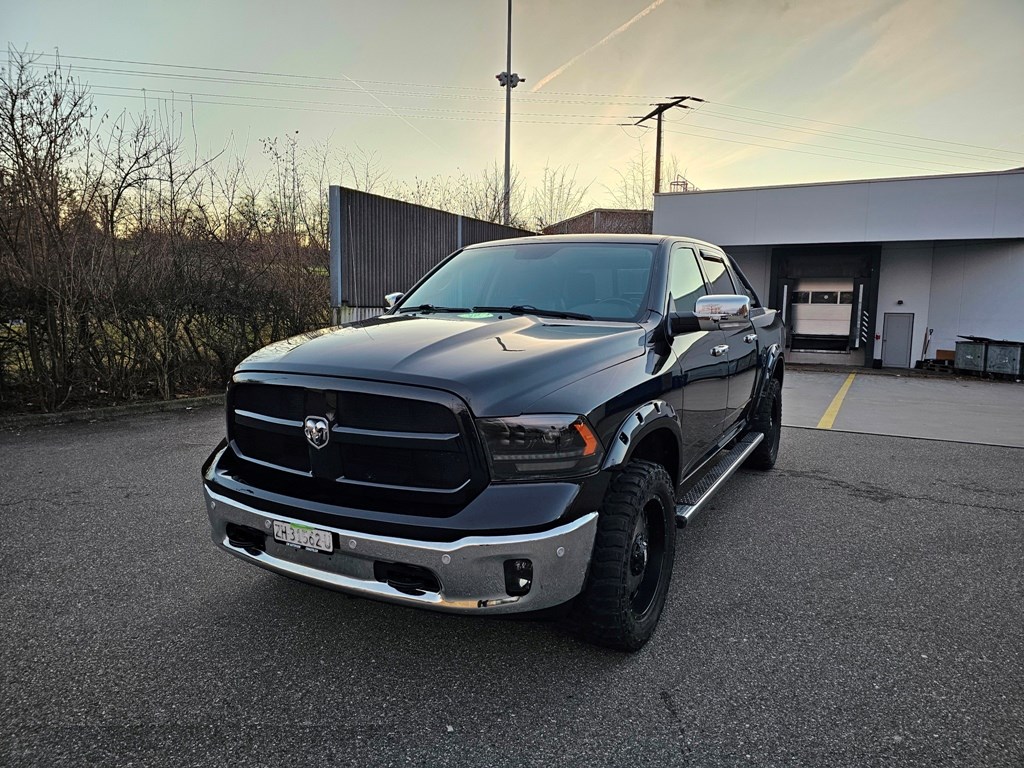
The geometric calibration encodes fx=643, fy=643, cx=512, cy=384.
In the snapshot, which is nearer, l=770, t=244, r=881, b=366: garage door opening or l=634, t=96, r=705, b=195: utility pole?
l=770, t=244, r=881, b=366: garage door opening

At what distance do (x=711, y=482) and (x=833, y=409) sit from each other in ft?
23.3

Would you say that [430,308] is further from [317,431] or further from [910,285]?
[910,285]

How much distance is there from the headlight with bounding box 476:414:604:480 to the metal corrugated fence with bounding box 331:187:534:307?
836 centimetres

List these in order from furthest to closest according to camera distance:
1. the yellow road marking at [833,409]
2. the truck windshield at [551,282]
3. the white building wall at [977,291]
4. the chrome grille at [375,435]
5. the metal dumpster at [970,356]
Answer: the white building wall at [977,291]
the metal dumpster at [970,356]
the yellow road marking at [833,409]
the truck windshield at [551,282]
the chrome grille at [375,435]

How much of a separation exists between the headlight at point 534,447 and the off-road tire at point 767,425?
11.1 ft

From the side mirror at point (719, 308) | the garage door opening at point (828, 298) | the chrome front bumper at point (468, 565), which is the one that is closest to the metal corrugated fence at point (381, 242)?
the side mirror at point (719, 308)

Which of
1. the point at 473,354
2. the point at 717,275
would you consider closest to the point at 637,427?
the point at 473,354

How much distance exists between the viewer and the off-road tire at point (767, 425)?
523 cm

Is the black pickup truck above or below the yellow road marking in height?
above

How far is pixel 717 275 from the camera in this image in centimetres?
460

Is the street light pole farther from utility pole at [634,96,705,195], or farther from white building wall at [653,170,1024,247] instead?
utility pole at [634,96,705,195]

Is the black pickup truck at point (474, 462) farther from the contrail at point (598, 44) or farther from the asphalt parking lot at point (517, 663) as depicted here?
the contrail at point (598, 44)

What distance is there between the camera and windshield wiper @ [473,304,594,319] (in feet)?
11.0

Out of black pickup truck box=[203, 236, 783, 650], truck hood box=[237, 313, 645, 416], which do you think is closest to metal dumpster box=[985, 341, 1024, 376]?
black pickup truck box=[203, 236, 783, 650]
